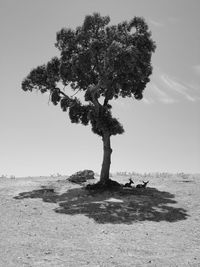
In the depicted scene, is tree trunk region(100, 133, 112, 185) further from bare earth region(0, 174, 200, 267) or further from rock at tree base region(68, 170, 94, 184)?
rock at tree base region(68, 170, 94, 184)

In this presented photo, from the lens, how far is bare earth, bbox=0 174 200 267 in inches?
608

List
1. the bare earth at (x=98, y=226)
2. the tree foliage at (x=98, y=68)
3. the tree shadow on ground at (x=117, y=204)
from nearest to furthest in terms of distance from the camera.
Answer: the bare earth at (x=98, y=226), the tree shadow on ground at (x=117, y=204), the tree foliage at (x=98, y=68)

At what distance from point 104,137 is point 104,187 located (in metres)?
4.34

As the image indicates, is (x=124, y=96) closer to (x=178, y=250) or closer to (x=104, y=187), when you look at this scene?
(x=104, y=187)

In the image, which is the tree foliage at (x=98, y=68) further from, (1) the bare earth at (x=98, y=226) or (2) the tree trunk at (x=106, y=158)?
(1) the bare earth at (x=98, y=226)

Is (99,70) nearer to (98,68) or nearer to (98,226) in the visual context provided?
(98,68)

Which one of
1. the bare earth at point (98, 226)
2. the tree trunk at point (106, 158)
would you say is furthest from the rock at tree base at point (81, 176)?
the tree trunk at point (106, 158)

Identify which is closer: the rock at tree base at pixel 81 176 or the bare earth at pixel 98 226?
the bare earth at pixel 98 226

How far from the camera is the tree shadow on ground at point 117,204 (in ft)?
77.8

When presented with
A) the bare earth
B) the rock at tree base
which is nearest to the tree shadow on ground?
the bare earth

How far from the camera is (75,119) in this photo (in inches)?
1438

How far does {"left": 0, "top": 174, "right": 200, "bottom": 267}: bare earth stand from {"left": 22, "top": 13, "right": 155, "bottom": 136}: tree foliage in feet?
21.8

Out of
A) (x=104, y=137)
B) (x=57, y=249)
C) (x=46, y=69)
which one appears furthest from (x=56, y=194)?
(x=57, y=249)

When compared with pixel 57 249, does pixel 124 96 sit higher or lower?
higher
